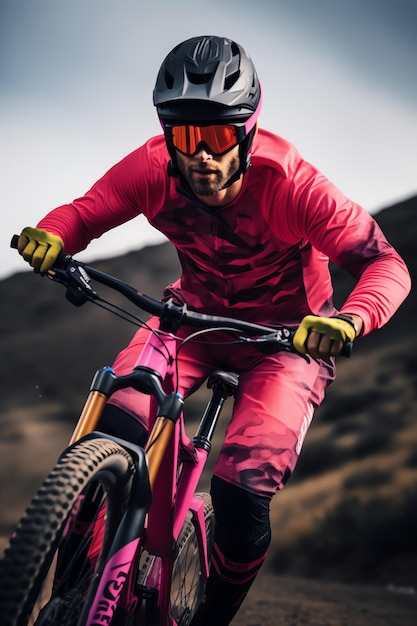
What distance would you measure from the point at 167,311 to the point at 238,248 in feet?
1.99

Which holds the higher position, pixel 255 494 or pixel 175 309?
pixel 175 309

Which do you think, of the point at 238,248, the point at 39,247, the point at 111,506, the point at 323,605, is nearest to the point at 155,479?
the point at 111,506

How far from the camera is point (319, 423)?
8.13 m

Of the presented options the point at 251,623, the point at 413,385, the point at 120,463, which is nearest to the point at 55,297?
the point at 413,385

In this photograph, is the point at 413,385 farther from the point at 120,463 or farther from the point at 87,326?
the point at 120,463

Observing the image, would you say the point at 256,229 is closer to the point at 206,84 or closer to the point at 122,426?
the point at 206,84

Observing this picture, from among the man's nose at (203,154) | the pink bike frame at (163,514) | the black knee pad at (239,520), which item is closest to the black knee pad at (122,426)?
the pink bike frame at (163,514)

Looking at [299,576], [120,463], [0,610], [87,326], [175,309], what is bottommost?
[299,576]

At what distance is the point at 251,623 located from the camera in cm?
425

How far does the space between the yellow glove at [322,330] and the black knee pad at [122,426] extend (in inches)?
25.2

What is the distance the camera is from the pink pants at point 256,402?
8.11 ft

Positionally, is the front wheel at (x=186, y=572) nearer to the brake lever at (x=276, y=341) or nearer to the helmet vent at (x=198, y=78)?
the brake lever at (x=276, y=341)

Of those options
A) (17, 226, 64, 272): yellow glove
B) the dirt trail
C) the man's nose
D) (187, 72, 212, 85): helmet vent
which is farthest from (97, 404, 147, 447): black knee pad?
the dirt trail

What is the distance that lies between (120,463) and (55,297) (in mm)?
9003
